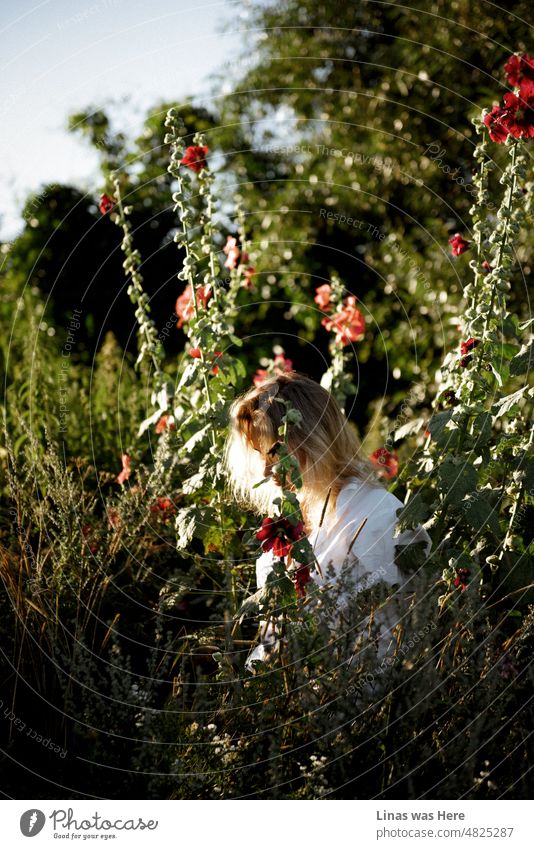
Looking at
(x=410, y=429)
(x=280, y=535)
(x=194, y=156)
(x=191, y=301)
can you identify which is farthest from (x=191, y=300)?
(x=280, y=535)

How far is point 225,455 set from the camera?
10.4 feet

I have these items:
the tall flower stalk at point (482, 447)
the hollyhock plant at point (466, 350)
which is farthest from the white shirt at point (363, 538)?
the hollyhock plant at point (466, 350)

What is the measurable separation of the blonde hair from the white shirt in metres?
0.05

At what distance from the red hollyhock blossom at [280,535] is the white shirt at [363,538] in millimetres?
385

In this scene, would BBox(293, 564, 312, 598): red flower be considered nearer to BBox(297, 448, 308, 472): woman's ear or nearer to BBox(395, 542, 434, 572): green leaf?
BBox(395, 542, 434, 572): green leaf

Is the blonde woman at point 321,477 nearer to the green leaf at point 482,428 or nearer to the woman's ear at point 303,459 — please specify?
the woman's ear at point 303,459

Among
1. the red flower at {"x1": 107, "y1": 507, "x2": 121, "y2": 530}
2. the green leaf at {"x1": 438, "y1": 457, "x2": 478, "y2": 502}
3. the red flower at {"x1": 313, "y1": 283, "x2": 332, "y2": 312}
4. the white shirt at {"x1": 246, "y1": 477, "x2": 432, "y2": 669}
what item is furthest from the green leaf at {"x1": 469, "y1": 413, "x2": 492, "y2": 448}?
the red flower at {"x1": 313, "y1": 283, "x2": 332, "y2": 312}

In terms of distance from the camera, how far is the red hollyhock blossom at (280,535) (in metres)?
2.48

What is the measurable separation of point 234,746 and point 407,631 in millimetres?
586

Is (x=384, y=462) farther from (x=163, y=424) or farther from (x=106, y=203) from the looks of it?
(x=106, y=203)

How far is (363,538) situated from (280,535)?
592 millimetres

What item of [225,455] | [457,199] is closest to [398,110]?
[457,199]

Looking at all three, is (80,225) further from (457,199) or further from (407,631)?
(407,631)

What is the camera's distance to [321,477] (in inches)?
125
